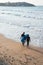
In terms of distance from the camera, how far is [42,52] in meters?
11.4

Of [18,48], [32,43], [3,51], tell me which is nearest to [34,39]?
[32,43]

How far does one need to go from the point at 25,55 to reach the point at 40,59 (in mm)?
1052

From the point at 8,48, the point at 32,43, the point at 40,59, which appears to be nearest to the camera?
the point at 40,59

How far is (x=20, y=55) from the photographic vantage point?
417 inches

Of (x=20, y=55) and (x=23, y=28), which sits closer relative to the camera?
(x=20, y=55)

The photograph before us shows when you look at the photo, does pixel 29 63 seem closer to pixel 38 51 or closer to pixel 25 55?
pixel 25 55

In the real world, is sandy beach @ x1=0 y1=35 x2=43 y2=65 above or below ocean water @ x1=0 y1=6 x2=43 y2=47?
above

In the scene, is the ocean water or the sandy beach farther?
the ocean water

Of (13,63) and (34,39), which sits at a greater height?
(13,63)

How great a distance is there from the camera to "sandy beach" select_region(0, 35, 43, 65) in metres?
9.34

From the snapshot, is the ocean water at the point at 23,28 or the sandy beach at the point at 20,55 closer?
the sandy beach at the point at 20,55

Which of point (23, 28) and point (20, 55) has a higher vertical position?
point (20, 55)

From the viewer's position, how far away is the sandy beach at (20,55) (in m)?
9.34

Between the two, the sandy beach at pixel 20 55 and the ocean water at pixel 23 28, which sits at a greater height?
the sandy beach at pixel 20 55
